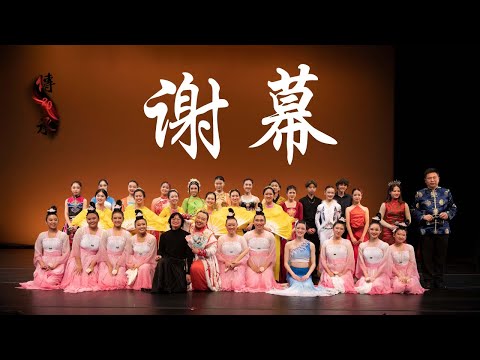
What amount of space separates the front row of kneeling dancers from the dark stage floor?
247 mm

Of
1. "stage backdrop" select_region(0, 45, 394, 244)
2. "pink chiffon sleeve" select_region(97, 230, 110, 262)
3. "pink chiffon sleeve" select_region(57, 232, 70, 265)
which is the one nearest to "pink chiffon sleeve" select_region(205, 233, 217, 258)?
"pink chiffon sleeve" select_region(97, 230, 110, 262)

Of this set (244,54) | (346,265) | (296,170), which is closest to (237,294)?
(346,265)

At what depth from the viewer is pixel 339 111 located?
32.0 ft

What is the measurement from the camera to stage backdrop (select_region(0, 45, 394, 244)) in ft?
32.0

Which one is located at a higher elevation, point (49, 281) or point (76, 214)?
point (76, 214)

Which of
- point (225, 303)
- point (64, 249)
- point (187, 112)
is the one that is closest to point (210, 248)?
point (225, 303)

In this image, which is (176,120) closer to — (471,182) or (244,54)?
(244,54)

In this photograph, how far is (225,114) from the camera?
979 cm

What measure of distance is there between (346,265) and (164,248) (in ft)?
6.08

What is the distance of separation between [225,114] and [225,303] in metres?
4.62
